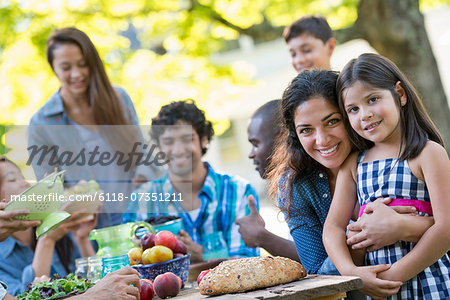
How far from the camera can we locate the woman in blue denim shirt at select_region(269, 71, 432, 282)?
2332 mm

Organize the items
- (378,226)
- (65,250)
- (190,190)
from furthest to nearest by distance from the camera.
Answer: (65,250), (190,190), (378,226)

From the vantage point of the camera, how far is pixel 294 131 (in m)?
2.54

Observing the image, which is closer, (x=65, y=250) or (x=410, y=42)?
(x=65, y=250)

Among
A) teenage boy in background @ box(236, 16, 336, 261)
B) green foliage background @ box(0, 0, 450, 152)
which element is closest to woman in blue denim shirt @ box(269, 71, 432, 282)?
teenage boy in background @ box(236, 16, 336, 261)

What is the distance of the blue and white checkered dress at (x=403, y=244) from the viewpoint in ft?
6.62

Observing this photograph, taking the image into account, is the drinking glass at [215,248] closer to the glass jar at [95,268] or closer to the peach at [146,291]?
the glass jar at [95,268]

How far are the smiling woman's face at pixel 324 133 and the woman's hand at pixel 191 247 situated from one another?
98cm

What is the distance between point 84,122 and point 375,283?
2.76 metres

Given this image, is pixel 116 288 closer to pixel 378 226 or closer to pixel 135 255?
pixel 135 255

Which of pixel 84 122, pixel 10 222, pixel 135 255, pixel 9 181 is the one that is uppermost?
pixel 84 122

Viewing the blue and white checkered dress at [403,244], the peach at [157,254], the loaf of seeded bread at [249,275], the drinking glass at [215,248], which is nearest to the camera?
the loaf of seeded bread at [249,275]

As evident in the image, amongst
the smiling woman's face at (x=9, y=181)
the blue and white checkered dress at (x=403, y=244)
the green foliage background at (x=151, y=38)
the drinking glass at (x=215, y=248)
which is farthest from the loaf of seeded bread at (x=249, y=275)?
the green foliage background at (x=151, y=38)

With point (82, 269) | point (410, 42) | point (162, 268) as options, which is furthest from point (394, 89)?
point (410, 42)

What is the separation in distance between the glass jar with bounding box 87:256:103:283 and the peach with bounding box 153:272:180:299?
668 mm
